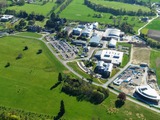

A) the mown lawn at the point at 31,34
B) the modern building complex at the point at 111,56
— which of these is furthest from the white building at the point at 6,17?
the modern building complex at the point at 111,56

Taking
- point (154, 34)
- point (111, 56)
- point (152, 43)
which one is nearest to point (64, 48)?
point (111, 56)

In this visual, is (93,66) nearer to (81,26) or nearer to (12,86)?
(12,86)

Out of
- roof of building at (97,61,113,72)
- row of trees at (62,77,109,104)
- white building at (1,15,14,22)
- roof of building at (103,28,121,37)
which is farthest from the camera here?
white building at (1,15,14,22)

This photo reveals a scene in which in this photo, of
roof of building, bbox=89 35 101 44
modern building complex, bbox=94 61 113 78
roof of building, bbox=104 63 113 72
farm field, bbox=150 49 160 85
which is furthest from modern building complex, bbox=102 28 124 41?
roof of building, bbox=104 63 113 72

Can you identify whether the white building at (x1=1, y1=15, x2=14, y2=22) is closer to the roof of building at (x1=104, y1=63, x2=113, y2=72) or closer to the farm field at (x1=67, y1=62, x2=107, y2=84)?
the farm field at (x1=67, y1=62, x2=107, y2=84)

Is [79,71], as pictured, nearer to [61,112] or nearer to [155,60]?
[61,112]

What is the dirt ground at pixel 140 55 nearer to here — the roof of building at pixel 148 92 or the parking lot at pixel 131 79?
the parking lot at pixel 131 79

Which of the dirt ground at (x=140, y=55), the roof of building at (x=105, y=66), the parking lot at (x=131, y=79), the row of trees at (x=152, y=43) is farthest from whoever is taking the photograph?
the row of trees at (x=152, y=43)
